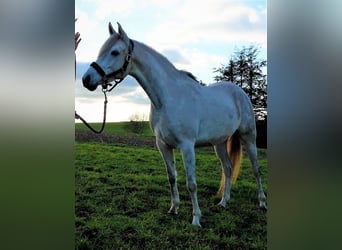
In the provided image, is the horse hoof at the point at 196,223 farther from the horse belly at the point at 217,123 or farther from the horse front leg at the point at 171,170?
the horse belly at the point at 217,123

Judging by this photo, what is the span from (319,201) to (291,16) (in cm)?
49

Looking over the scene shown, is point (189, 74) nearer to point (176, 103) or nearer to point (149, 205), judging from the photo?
point (176, 103)

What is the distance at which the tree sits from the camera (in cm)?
196

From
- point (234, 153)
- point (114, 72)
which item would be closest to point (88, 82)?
point (114, 72)

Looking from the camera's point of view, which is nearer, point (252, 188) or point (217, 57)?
point (217, 57)

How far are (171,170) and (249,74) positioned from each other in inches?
29.3

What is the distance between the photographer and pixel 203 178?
2.09 m

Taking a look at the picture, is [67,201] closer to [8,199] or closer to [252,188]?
[8,199]

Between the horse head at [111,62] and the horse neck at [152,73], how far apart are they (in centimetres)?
8

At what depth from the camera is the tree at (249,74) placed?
1955 millimetres

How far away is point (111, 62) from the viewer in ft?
5.64

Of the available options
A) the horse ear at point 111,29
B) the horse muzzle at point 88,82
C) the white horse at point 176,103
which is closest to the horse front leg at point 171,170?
the white horse at point 176,103

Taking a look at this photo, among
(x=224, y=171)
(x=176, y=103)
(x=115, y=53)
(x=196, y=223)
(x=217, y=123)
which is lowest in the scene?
(x=196, y=223)

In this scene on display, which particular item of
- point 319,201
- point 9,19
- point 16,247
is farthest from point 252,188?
point 9,19
